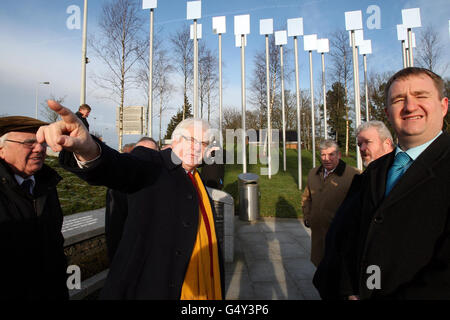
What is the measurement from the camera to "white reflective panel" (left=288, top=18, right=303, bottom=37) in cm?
1262

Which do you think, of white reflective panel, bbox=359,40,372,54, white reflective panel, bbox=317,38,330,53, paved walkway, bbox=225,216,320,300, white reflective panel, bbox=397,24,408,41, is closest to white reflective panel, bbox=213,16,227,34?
white reflective panel, bbox=317,38,330,53

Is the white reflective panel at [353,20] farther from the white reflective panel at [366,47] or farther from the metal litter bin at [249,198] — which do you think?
the metal litter bin at [249,198]

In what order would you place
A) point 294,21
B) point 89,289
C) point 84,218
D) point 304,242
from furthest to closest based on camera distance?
point 294,21
point 304,242
point 84,218
point 89,289

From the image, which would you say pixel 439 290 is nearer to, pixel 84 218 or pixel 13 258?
pixel 13 258

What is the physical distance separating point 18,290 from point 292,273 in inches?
154

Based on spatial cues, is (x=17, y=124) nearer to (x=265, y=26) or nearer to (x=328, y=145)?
(x=328, y=145)

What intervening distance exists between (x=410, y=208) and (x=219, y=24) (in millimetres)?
13758

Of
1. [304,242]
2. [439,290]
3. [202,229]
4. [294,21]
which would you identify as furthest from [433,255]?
[294,21]

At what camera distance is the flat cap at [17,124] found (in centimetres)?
183

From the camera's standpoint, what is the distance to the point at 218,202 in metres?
4.98

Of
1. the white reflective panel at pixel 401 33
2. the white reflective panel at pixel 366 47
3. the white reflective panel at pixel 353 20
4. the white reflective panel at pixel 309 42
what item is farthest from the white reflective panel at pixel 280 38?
the white reflective panel at pixel 401 33

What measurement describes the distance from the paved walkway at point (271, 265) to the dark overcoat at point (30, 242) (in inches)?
96.4

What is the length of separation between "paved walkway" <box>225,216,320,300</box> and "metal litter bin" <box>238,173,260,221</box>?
2.02ft

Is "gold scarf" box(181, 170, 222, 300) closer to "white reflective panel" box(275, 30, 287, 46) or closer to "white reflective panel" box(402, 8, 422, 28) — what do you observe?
"white reflective panel" box(402, 8, 422, 28)
